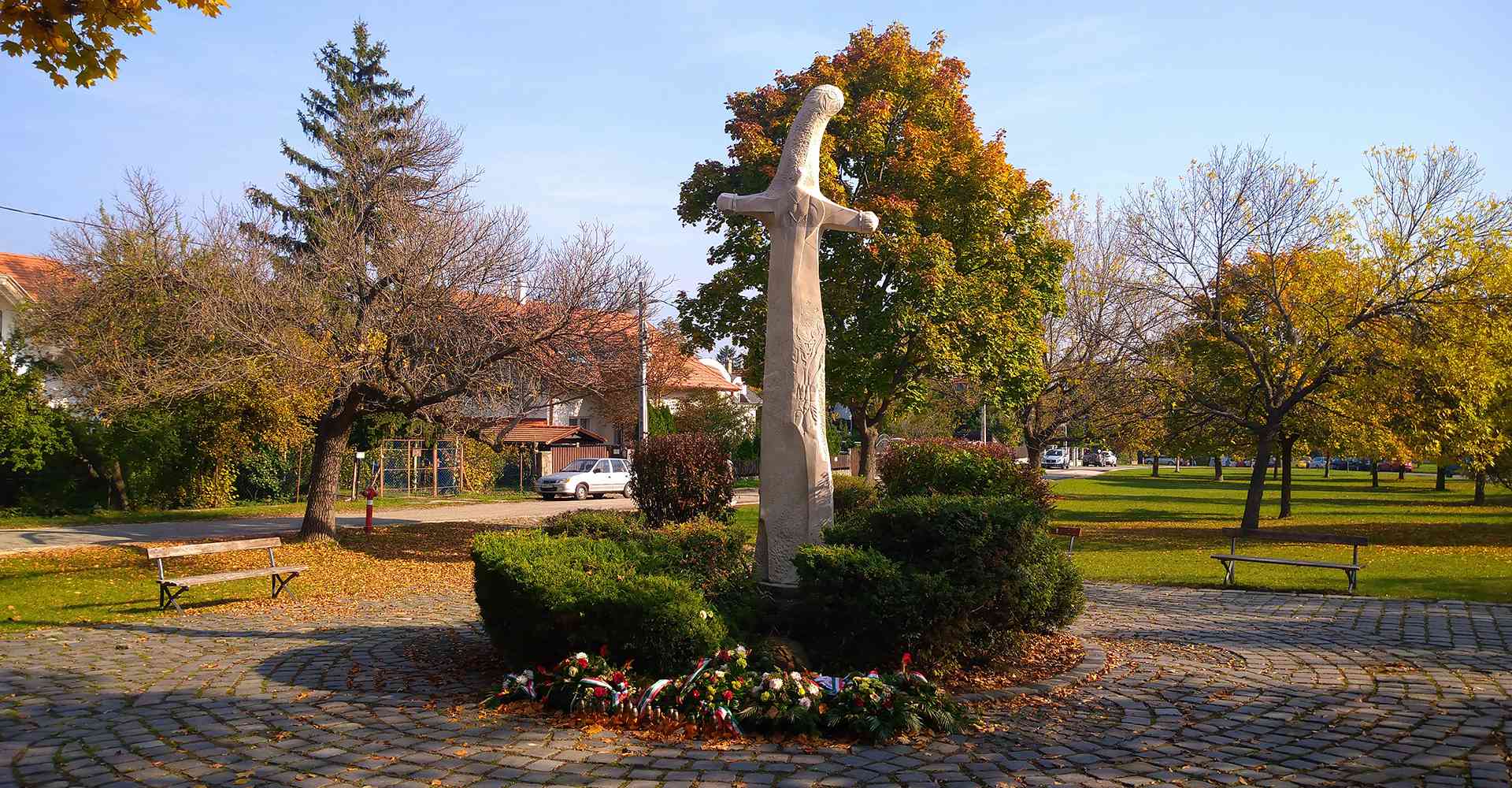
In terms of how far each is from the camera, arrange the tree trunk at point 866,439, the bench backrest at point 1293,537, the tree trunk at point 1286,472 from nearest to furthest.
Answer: the bench backrest at point 1293,537
the tree trunk at point 866,439
the tree trunk at point 1286,472

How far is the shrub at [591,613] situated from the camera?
21.7ft

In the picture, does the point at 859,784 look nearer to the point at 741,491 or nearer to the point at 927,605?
the point at 927,605

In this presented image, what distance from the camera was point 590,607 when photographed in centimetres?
671

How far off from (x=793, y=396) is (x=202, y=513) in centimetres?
2148

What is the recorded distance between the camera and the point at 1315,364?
2164 cm

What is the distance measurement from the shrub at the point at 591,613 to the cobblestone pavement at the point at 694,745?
0.57 metres

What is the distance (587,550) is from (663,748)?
3.07m

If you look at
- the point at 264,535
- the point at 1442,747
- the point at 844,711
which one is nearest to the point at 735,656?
the point at 844,711

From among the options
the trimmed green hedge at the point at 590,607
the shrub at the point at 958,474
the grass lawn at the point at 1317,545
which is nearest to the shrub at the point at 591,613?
the trimmed green hedge at the point at 590,607

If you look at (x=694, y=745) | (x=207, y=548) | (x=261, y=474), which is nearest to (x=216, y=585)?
(x=207, y=548)

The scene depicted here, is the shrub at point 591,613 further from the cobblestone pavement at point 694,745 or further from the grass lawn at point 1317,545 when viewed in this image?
the grass lawn at point 1317,545

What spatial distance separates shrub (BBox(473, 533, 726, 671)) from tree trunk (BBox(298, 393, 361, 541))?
11.4 meters

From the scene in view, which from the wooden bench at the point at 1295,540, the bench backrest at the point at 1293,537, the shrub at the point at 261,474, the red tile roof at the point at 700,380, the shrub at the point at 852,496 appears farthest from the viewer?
the red tile roof at the point at 700,380

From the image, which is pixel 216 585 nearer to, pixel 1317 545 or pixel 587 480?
pixel 1317 545
